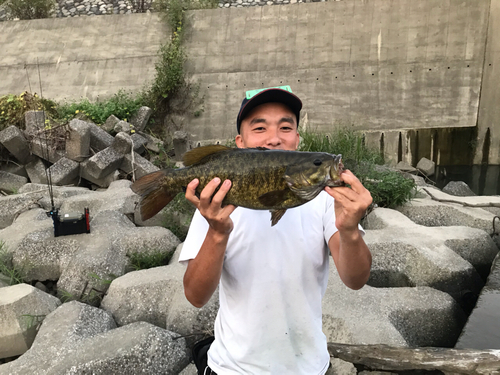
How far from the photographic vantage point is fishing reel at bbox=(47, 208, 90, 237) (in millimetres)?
4523

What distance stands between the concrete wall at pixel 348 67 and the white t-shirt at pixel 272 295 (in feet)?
31.8

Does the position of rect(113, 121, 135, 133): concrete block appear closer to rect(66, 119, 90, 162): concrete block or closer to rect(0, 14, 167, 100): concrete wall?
rect(66, 119, 90, 162): concrete block

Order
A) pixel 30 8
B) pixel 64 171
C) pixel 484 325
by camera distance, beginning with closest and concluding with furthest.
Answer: pixel 484 325, pixel 64 171, pixel 30 8

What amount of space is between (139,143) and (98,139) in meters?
0.85

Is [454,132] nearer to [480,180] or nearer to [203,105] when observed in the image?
[480,180]

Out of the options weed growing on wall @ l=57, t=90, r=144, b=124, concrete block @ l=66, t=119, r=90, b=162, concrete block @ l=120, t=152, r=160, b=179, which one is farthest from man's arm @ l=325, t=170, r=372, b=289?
weed growing on wall @ l=57, t=90, r=144, b=124

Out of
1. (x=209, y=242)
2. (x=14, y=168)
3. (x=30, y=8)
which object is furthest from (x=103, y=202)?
(x=30, y=8)

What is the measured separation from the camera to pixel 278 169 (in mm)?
1442

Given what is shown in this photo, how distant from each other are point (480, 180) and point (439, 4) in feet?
17.0

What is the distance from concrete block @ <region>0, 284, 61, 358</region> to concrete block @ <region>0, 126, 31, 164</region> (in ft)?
18.3

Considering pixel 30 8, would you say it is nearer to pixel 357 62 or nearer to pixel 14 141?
pixel 14 141

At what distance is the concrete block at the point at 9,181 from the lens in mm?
7738

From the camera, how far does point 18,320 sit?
3.25 meters

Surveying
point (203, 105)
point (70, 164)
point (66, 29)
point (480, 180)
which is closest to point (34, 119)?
point (70, 164)
